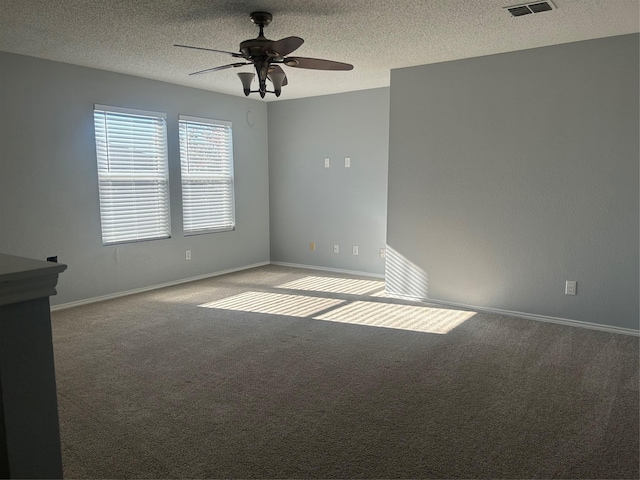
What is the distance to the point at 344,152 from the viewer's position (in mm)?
6207

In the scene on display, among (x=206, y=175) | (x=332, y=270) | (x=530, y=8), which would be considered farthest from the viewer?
(x=332, y=270)

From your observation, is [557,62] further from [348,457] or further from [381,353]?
[348,457]

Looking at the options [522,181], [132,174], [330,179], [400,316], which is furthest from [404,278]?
[132,174]

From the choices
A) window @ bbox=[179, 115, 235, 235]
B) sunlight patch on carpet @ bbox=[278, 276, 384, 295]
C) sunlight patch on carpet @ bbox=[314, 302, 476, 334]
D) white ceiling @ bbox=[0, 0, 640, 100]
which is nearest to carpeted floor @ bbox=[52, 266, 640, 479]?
sunlight patch on carpet @ bbox=[314, 302, 476, 334]

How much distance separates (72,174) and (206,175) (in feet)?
5.58

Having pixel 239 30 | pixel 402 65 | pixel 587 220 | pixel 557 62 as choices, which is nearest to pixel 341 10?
pixel 239 30

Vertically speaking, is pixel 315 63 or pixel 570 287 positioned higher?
pixel 315 63

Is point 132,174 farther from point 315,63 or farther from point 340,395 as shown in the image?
point 340,395

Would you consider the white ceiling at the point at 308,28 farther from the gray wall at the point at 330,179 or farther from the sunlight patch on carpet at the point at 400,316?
the sunlight patch on carpet at the point at 400,316

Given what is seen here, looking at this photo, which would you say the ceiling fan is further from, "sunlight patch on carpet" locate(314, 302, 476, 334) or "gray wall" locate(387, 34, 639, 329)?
"sunlight patch on carpet" locate(314, 302, 476, 334)

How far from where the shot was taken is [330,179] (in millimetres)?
6387

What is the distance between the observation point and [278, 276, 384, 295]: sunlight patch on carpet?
5.42 metres

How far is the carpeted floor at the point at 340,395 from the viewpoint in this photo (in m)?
2.19

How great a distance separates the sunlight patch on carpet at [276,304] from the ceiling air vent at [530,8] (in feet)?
9.63
